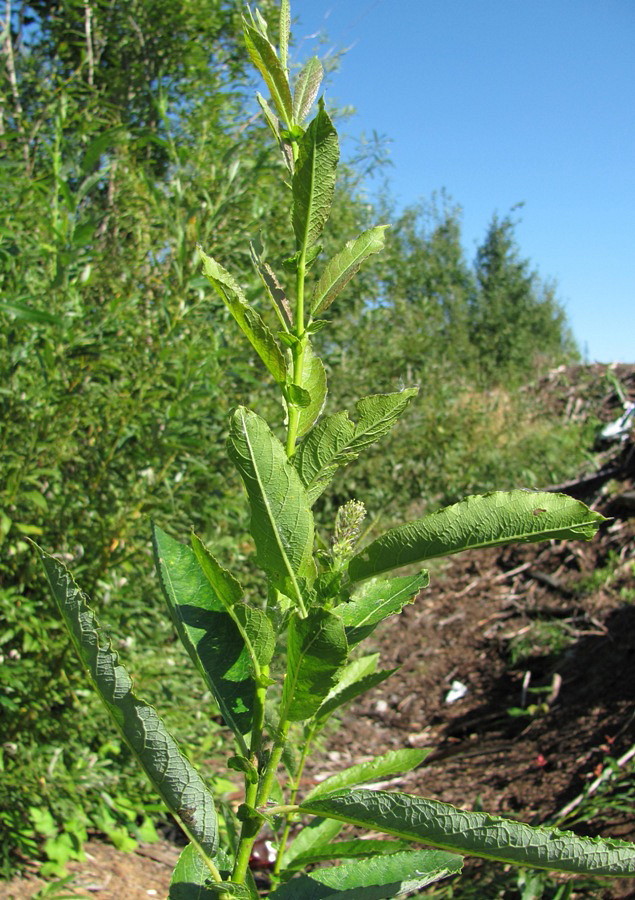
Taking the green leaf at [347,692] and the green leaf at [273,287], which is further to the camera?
the green leaf at [347,692]

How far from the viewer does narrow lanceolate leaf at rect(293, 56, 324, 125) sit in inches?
31.1

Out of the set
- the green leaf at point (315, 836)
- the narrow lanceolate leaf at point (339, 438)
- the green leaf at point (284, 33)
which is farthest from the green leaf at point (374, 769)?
the green leaf at point (284, 33)

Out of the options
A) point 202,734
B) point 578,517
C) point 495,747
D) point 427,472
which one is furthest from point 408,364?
point 578,517

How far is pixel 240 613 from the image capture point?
2.19 ft

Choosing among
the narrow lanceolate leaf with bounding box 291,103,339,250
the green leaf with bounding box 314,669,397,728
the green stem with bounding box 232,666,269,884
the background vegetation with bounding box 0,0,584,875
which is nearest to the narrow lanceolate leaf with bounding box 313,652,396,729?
the green leaf with bounding box 314,669,397,728

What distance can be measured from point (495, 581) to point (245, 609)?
259 inches

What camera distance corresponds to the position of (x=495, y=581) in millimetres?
6922

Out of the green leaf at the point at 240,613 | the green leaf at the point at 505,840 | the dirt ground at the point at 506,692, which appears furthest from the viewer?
the dirt ground at the point at 506,692

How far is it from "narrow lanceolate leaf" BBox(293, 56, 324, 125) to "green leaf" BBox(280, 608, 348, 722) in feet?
1.70

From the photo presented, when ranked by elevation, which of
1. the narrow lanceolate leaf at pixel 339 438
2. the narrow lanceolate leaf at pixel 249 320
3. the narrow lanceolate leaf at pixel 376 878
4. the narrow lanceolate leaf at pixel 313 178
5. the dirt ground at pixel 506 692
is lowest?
the dirt ground at pixel 506 692

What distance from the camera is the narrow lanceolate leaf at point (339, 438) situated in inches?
28.0

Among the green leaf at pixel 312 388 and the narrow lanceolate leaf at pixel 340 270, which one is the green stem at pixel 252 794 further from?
the narrow lanceolate leaf at pixel 340 270

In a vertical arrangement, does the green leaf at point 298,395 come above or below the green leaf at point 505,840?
above

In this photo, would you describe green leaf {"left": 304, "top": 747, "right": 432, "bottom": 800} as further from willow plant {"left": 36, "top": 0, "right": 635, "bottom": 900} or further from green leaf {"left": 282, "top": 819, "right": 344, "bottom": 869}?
willow plant {"left": 36, "top": 0, "right": 635, "bottom": 900}
